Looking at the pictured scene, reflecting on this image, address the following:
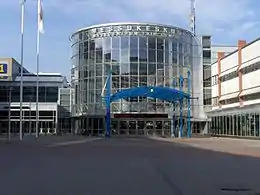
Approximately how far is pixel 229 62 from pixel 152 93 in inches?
448

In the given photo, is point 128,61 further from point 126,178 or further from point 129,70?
point 126,178

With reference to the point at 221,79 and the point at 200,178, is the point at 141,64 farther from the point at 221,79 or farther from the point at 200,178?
the point at 200,178

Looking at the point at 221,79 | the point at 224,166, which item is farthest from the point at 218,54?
the point at 224,166

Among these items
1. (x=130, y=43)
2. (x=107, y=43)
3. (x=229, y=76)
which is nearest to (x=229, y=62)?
(x=229, y=76)

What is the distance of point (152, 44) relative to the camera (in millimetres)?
67375

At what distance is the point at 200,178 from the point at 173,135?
49.6m

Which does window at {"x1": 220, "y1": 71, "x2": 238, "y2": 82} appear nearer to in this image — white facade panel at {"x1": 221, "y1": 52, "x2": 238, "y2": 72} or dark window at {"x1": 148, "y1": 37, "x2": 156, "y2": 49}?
white facade panel at {"x1": 221, "y1": 52, "x2": 238, "y2": 72}

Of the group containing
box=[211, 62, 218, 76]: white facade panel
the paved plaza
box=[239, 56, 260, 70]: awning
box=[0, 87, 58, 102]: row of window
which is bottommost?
the paved plaza

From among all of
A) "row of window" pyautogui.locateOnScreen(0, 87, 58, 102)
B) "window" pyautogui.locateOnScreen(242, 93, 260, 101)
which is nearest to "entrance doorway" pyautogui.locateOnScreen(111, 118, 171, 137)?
"window" pyautogui.locateOnScreen(242, 93, 260, 101)

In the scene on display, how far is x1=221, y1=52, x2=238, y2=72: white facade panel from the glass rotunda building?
20.5 ft

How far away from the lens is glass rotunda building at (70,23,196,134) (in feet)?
217

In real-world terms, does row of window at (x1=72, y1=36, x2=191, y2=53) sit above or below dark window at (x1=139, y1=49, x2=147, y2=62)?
above

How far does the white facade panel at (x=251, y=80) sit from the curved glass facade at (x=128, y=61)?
12952 mm

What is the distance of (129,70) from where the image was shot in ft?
217
